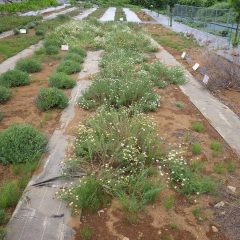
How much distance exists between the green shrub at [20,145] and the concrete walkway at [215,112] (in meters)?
3.12

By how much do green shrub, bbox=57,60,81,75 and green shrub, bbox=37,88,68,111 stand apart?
2750 mm

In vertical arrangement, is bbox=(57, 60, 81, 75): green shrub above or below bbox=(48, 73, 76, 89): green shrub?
below

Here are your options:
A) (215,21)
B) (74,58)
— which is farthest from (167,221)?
(215,21)

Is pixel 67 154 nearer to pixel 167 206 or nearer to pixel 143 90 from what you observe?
pixel 167 206

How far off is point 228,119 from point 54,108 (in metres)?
3.47

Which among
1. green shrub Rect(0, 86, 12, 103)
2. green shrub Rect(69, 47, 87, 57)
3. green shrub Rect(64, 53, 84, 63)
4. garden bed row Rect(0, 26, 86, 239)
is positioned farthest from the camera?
green shrub Rect(69, 47, 87, 57)

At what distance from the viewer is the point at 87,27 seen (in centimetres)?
1745

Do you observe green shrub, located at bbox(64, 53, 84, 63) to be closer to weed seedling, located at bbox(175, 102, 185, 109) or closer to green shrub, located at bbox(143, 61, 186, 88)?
green shrub, located at bbox(143, 61, 186, 88)

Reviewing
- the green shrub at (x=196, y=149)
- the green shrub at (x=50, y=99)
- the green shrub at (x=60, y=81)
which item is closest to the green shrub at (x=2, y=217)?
the green shrub at (x=196, y=149)

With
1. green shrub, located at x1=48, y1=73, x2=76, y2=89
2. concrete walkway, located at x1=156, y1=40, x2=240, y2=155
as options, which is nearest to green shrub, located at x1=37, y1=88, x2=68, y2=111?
green shrub, located at x1=48, y1=73, x2=76, y2=89

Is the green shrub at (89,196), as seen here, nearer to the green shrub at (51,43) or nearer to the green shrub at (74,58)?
the green shrub at (74,58)

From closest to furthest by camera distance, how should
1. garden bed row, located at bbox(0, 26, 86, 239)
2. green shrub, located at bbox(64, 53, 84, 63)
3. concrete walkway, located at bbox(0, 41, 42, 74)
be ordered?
garden bed row, located at bbox(0, 26, 86, 239) → concrete walkway, located at bbox(0, 41, 42, 74) → green shrub, located at bbox(64, 53, 84, 63)

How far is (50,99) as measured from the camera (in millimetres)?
7301

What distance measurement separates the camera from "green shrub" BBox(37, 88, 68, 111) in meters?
7.30
